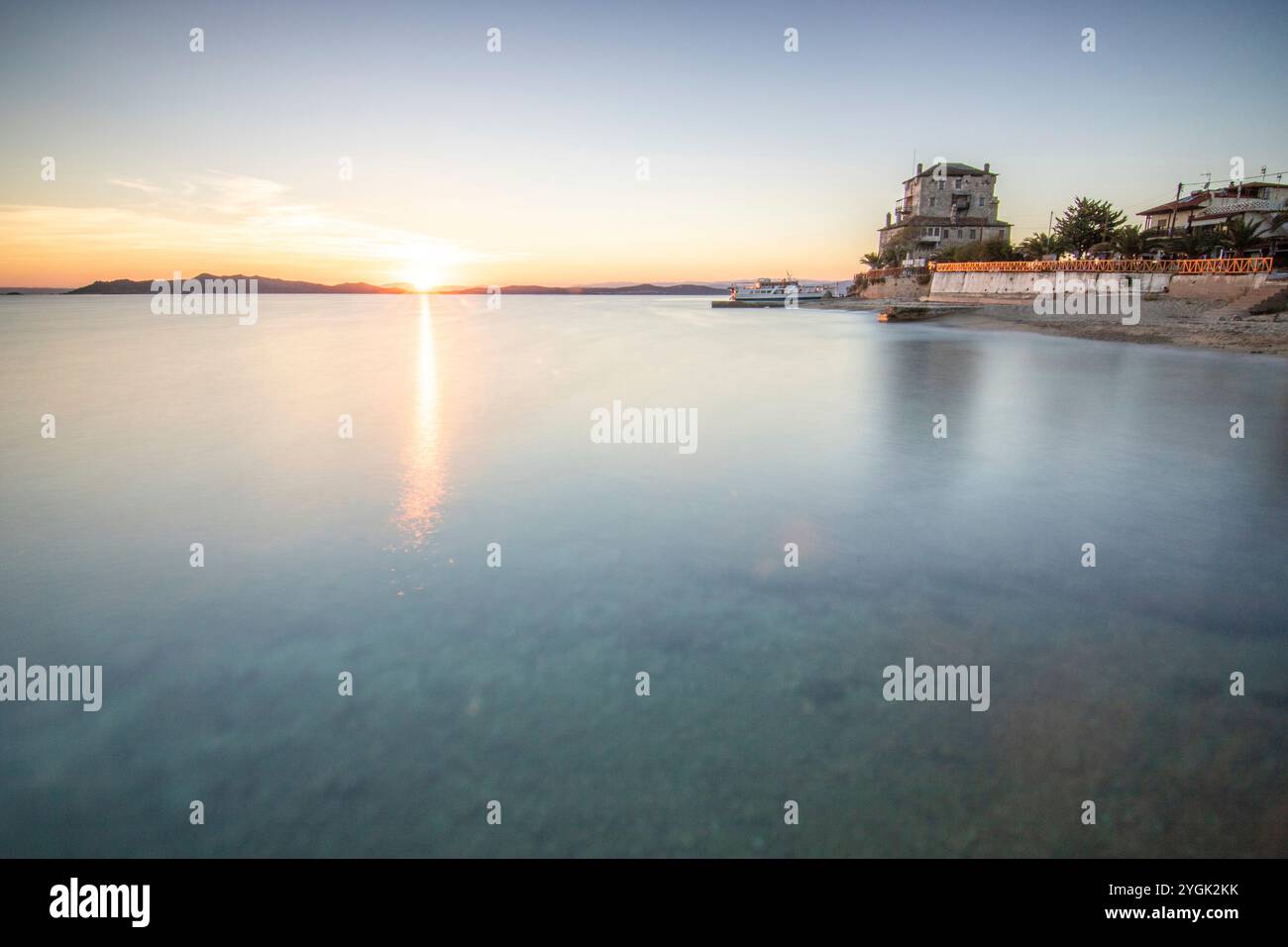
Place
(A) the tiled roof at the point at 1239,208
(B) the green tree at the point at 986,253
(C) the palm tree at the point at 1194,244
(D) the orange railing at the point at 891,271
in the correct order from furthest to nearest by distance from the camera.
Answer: (D) the orange railing at the point at 891,271, (B) the green tree at the point at 986,253, (A) the tiled roof at the point at 1239,208, (C) the palm tree at the point at 1194,244

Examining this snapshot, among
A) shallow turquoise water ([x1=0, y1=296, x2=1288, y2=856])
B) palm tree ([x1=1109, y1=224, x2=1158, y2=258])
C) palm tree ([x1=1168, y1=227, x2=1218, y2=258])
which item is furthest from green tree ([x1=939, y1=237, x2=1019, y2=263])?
shallow turquoise water ([x1=0, y1=296, x2=1288, y2=856])

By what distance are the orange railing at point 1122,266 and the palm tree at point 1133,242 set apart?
162cm

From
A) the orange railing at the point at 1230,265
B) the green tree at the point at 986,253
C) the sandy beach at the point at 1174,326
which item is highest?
the green tree at the point at 986,253

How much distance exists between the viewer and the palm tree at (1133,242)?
60.7 m

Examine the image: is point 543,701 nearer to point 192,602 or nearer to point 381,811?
point 381,811

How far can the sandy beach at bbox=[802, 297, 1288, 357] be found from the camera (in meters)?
38.2

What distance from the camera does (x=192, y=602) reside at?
8852mm

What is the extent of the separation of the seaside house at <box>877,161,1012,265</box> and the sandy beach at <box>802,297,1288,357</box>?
40.5 m

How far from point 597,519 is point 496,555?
236cm

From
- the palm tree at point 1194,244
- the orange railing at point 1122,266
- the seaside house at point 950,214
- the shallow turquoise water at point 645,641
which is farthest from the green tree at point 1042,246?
the shallow turquoise water at point 645,641

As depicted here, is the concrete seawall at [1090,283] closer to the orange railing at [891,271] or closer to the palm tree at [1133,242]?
the palm tree at [1133,242]

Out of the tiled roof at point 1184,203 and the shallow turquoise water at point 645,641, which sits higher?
the tiled roof at point 1184,203

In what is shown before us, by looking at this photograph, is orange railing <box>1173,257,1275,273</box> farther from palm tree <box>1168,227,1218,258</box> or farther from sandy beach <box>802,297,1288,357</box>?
palm tree <box>1168,227,1218,258</box>
